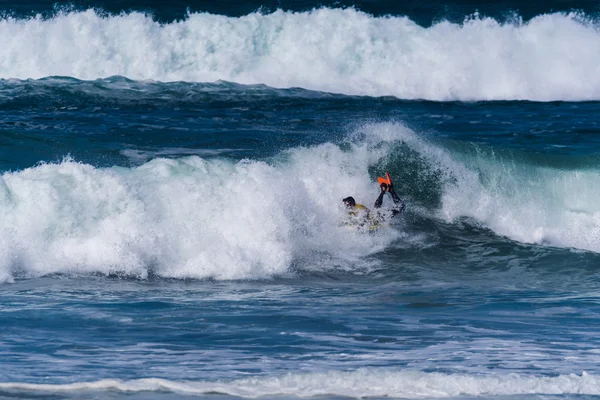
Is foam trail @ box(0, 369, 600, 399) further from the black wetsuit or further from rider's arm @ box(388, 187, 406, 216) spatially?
rider's arm @ box(388, 187, 406, 216)

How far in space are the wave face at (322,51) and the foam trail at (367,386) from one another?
18830 millimetres

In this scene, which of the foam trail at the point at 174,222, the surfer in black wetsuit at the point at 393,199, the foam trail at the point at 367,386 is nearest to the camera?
the foam trail at the point at 367,386

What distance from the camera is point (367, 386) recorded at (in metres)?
7.11

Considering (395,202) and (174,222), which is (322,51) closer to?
(395,202)

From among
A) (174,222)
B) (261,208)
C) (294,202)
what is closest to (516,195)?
(294,202)

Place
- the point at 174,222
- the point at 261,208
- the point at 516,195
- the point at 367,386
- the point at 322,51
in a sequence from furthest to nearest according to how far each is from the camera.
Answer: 1. the point at 322,51
2. the point at 516,195
3. the point at 261,208
4. the point at 174,222
5. the point at 367,386

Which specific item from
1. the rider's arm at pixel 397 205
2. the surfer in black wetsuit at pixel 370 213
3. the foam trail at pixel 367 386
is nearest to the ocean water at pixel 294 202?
the foam trail at pixel 367 386

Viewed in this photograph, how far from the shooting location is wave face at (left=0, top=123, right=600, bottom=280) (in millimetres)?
12539

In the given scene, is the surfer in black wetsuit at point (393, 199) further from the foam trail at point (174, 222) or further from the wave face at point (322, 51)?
the wave face at point (322, 51)

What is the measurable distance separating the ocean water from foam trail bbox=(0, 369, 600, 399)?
0.03m

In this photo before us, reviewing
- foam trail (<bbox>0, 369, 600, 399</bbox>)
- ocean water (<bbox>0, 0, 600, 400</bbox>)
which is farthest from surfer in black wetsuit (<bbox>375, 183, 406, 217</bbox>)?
foam trail (<bbox>0, 369, 600, 399</bbox>)

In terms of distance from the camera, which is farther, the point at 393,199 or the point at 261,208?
the point at 393,199

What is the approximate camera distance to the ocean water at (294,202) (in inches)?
313

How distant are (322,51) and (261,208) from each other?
49.4ft
